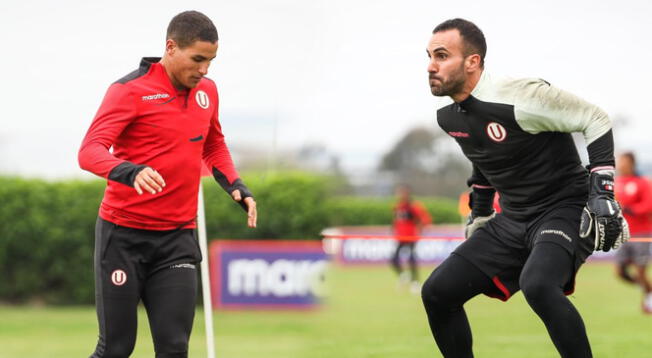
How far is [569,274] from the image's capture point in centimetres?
502

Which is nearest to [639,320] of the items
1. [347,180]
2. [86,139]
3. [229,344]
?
[229,344]

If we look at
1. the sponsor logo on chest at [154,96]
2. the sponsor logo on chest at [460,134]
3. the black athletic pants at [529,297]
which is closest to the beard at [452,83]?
the sponsor logo on chest at [460,134]

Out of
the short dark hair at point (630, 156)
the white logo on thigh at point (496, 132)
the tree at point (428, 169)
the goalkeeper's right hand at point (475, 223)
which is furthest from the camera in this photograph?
the tree at point (428, 169)

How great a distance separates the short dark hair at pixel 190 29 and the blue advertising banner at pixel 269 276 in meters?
8.95

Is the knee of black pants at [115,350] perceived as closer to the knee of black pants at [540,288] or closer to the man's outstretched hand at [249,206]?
the man's outstretched hand at [249,206]

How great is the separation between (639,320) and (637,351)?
3614 millimetres

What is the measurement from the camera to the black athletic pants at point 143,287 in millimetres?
4793

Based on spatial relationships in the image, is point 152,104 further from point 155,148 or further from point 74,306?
point 74,306

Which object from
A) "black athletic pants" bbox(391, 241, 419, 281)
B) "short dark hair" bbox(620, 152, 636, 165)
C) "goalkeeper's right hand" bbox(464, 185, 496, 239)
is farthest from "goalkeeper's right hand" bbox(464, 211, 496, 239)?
"black athletic pants" bbox(391, 241, 419, 281)

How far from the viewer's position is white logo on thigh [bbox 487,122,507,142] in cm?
516

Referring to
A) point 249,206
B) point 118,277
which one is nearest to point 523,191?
point 249,206

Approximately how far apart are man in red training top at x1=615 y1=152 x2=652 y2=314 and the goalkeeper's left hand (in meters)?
8.34

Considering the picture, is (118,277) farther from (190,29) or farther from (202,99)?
(190,29)

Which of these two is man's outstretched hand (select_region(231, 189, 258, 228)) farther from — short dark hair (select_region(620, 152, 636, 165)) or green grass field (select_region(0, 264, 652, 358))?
short dark hair (select_region(620, 152, 636, 165))
